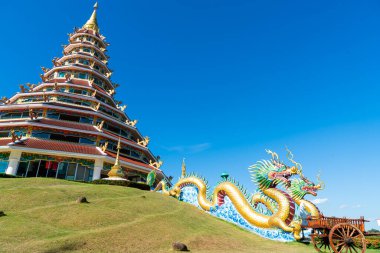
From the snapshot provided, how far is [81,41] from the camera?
43.8 m

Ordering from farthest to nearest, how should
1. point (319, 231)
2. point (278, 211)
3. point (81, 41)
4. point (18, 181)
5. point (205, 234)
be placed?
point (81, 41), point (18, 181), point (278, 211), point (205, 234), point (319, 231)

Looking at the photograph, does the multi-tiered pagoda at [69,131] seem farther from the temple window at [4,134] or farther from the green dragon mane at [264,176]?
the green dragon mane at [264,176]

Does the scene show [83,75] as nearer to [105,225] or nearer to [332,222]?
[105,225]

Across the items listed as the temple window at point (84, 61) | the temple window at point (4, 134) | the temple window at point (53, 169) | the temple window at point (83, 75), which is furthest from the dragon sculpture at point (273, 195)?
the temple window at point (84, 61)

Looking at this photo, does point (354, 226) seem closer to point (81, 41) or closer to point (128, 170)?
point (128, 170)

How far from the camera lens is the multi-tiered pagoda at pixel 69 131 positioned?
2481 centimetres

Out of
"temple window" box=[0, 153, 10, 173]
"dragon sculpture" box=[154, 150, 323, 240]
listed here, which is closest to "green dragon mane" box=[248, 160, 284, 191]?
"dragon sculpture" box=[154, 150, 323, 240]

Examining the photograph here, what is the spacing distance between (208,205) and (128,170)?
1341 centimetres

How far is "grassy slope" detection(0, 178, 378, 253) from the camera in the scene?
9.88 metres

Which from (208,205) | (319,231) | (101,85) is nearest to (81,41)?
(101,85)

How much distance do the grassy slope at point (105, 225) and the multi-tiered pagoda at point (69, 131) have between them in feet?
23.4

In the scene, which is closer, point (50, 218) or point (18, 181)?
point (50, 218)

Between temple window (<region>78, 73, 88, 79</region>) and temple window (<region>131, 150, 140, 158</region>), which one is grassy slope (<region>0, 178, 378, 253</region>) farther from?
temple window (<region>78, 73, 88, 79</region>)

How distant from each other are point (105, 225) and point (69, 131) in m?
17.9
